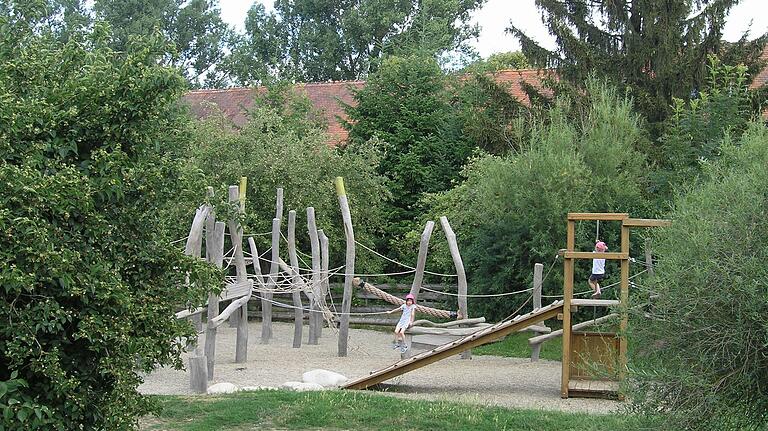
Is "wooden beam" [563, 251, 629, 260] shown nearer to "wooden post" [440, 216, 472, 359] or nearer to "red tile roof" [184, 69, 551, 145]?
"wooden post" [440, 216, 472, 359]

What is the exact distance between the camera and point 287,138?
20.9 m

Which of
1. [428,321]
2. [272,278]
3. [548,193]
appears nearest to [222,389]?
[428,321]

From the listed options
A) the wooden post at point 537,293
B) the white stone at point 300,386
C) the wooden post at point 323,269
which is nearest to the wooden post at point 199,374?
the white stone at point 300,386

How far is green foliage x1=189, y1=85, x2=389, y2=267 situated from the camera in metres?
20.3

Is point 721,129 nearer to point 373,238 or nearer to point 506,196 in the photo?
point 506,196

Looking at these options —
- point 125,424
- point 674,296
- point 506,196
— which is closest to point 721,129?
point 506,196

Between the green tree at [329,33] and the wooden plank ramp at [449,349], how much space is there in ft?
83.5

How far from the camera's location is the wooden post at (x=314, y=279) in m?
17.1

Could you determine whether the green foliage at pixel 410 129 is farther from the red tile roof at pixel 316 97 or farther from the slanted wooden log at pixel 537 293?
the slanted wooden log at pixel 537 293

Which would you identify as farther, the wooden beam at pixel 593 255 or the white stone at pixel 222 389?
the wooden beam at pixel 593 255

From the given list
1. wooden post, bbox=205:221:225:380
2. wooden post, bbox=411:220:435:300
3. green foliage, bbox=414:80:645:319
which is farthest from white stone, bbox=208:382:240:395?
green foliage, bbox=414:80:645:319

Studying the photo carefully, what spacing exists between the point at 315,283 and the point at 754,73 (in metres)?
10.4

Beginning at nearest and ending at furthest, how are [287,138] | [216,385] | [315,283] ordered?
[216,385] < [315,283] < [287,138]

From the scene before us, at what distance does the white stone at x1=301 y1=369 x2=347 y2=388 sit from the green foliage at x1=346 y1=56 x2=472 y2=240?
9742mm
